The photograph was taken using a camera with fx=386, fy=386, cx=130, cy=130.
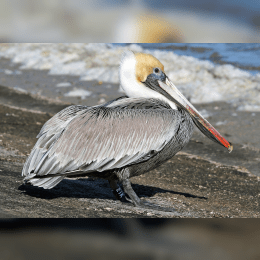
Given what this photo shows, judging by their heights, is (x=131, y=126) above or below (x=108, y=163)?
above

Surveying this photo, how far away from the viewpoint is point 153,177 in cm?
424

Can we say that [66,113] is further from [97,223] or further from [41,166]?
[97,223]

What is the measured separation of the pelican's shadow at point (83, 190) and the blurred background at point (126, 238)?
5.80 feet

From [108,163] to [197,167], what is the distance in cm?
229

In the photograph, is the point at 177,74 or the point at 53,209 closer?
the point at 53,209

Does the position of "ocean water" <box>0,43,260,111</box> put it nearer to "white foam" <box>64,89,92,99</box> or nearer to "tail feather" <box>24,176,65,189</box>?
"white foam" <box>64,89,92,99</box>

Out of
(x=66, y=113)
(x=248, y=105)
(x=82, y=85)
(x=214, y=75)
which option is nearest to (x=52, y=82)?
(x=82, y=85)

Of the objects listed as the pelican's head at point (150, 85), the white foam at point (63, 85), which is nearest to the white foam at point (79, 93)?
the white foam at point (63, 85)

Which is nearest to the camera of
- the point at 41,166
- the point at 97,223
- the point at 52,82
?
the point at 97,223

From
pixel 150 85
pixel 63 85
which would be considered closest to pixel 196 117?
pixel 150 85

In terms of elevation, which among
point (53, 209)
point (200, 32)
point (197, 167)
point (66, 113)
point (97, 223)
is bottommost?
point (197, 167)

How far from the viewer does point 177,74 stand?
8.05 meters

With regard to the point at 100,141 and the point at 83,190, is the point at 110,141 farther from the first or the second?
the point at 83,190

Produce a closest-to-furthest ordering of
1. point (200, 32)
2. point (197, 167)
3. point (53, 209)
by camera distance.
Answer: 1. point (200, 32)
2. point (53, 209)
3. point (197, 167)
